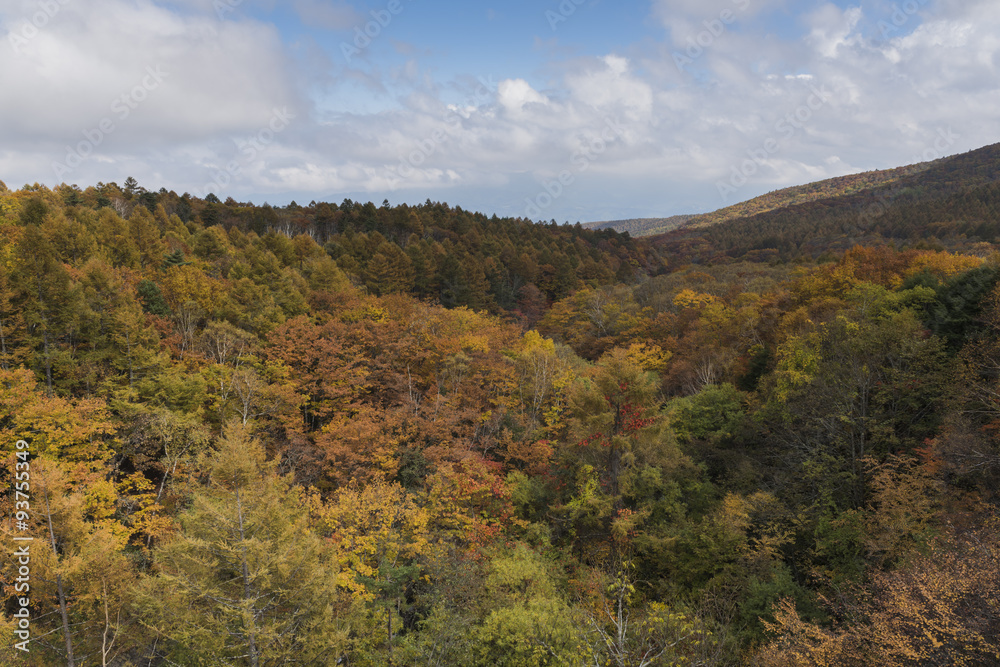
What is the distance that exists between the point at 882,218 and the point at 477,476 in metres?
114

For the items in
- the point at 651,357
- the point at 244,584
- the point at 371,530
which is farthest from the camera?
the point at 651,357

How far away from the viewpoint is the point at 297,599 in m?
12.2

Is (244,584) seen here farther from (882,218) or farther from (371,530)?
(882,218)

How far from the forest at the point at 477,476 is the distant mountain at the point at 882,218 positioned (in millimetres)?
51378

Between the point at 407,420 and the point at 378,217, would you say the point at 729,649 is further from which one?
the point at 378,217

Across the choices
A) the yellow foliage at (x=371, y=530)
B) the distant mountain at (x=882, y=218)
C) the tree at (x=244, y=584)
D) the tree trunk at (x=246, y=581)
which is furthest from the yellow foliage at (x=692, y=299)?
the tree trunk at (x=246, y=581)

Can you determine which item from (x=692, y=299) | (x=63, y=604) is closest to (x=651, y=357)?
(x=692, y=299)

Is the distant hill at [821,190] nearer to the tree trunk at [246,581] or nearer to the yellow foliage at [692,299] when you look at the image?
the yellow foliage at [692,299]

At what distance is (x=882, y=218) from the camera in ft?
311

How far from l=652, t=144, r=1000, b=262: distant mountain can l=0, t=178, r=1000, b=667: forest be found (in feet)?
169

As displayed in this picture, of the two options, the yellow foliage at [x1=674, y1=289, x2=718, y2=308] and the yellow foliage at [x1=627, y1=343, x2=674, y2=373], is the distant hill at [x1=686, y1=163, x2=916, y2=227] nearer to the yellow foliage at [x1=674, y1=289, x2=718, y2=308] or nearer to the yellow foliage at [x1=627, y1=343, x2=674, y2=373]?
the yellow foliage at [x1=674, y1=289, x2=718, y2=308]

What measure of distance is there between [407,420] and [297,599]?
505 inches

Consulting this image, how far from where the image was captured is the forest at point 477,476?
12.0 meters

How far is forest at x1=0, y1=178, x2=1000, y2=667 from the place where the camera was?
12.0 meters
